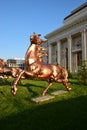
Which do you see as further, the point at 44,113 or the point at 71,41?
the point at 71,41

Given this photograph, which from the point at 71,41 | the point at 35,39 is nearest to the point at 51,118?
the point at 35,39

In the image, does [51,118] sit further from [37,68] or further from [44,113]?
[37,68]

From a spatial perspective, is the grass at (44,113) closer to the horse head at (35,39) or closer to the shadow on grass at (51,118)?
the shadow on grass at (51,118)

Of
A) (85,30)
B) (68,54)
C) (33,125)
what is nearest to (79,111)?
(33,125)

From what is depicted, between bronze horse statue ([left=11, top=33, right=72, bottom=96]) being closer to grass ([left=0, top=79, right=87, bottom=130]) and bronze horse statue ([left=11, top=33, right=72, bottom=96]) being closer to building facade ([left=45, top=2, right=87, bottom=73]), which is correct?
grass ([left=0, top=79, right=87, bottom=130])

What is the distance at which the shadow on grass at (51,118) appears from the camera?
5.11 meters

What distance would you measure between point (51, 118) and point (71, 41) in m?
38.4

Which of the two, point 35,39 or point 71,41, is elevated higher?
point 71,41

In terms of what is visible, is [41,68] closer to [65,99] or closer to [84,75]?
[65,99]

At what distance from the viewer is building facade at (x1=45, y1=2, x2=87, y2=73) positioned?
38241 millimetres

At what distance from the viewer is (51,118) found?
18.4 feet

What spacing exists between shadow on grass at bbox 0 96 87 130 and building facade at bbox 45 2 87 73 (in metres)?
31.1

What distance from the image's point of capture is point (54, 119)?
18.1ft

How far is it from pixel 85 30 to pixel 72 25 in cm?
358
